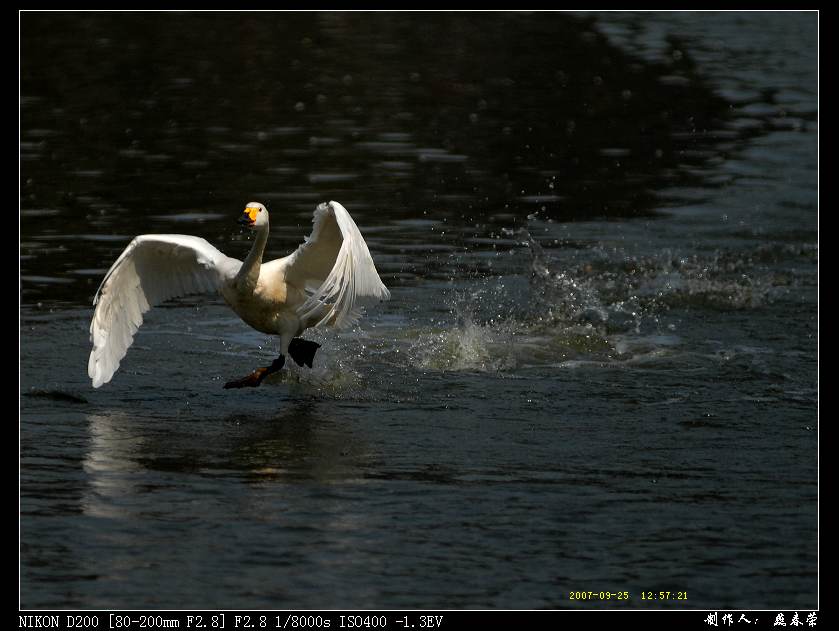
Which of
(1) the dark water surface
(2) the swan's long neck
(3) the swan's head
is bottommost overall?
(1) the dark water surface

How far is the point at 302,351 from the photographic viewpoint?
38.5 feet

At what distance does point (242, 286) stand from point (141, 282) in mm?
796

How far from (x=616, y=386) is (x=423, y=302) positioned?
2937 millimetres

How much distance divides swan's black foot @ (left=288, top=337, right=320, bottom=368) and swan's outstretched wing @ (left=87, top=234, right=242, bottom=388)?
2.24ft

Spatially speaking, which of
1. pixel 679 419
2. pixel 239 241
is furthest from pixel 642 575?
pixel 239 241

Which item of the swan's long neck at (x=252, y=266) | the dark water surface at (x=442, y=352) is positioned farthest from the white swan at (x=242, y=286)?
the dark water surface at (x=442, y=352)

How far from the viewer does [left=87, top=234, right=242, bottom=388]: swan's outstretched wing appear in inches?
442

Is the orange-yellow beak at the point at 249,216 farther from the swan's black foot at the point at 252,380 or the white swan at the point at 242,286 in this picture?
Answer: the swan's black foot at the point at 252,380

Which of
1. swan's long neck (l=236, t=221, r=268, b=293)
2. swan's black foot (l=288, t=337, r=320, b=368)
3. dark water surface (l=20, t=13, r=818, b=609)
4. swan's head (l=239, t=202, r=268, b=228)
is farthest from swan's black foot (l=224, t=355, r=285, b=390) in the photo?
swan's head (l=239, t=202, r=268, b=228)

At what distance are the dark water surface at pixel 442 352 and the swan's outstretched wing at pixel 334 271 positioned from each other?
0.65 meters

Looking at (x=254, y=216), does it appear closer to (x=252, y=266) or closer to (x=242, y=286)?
(x=252, y=266)

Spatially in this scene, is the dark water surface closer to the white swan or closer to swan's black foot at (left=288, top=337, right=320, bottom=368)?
swan's black foot at (left=288, top=337, right=320, bottom=368)

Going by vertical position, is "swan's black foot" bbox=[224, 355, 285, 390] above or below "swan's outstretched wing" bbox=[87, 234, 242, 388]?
below
